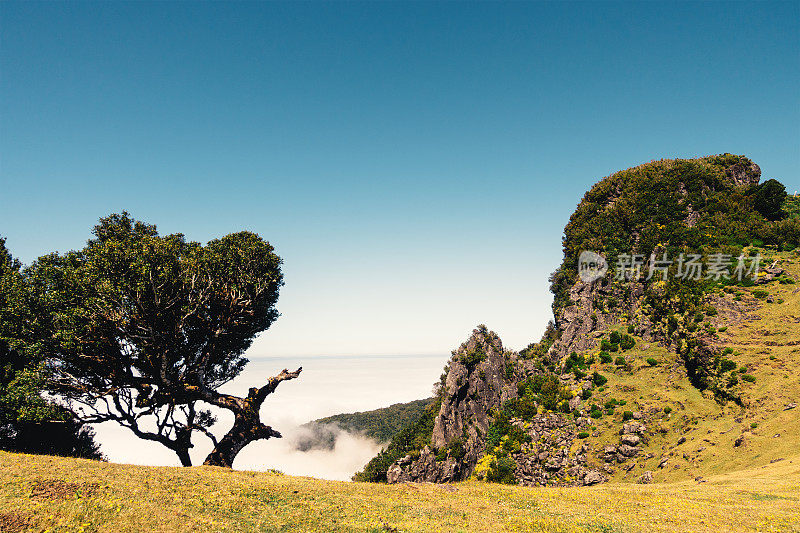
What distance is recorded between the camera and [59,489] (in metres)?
14.2

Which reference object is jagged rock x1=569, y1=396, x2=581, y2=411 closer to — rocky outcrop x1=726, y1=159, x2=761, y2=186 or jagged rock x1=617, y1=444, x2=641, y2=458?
jagged rock x1=617, y1=444, x2=641, y2=458

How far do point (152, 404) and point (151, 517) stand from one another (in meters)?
16.2

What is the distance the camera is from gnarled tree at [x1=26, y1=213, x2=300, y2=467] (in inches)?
928

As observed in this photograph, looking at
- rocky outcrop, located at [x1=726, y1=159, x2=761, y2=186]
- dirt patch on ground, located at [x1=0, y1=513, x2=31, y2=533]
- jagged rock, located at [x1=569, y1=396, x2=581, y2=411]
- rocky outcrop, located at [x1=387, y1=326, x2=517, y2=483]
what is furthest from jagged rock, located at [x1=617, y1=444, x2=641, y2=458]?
rocky outcrop, located at [x1=726, y1=159, x2=761, y2=186]

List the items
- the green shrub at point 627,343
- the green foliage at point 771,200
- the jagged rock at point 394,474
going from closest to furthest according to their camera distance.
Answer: the jagged rock at point 394,474, the green shrub at point 627,343, the green foliage at point 771,200

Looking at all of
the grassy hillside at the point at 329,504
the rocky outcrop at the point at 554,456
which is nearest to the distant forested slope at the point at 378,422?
the rocky outcrop at the point at 554,456

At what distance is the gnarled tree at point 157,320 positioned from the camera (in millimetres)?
23562

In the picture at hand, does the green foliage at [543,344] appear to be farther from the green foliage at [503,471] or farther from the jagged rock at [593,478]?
the jagged rock at [593,478]

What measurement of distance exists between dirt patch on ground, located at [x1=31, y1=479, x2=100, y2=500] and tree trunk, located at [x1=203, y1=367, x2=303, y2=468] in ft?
41.2

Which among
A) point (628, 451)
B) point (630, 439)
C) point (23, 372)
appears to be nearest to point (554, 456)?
point (628, 451)

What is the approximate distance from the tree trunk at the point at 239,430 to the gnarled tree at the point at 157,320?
0.08m

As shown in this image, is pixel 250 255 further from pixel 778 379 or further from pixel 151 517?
pixel 778 379

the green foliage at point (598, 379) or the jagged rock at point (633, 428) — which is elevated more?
the green foliage at point (598, 379)

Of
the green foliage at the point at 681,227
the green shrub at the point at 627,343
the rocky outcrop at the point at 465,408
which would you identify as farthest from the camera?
the rocky outcrop at the point at 465,408
